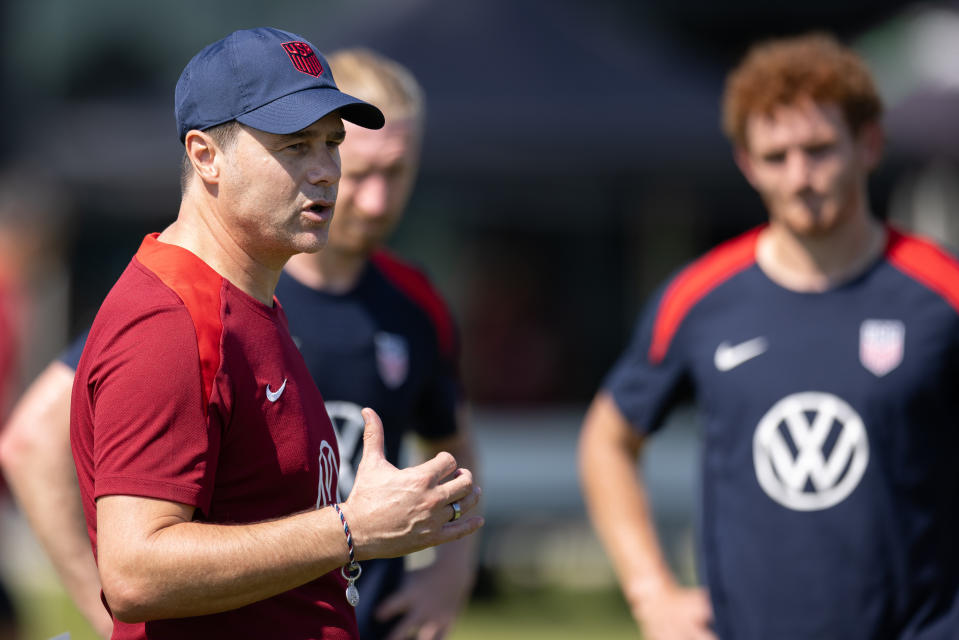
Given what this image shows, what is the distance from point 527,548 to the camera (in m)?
9.47

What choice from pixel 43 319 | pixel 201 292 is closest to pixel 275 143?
pixel 201 292

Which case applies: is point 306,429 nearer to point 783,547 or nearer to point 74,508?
point 74,508

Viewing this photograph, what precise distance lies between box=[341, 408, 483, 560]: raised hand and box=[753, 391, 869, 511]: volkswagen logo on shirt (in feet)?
5.19

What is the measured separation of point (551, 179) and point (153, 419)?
7.47 meters

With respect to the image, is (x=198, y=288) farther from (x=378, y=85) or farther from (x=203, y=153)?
(x=378, y=85)

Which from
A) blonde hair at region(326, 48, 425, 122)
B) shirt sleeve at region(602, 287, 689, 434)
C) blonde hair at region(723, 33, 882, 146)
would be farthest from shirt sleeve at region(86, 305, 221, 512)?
blonde hair at region(723, 33, 882, 146)

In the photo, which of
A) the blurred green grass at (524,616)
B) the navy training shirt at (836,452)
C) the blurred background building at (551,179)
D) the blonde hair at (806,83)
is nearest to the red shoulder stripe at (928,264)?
the navy training shirt at (836,452)

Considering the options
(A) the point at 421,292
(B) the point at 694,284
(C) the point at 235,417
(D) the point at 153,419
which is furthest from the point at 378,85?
(D) the point at 153,419

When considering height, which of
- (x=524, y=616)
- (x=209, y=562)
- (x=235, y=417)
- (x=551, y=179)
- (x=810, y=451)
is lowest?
(x=524, y=616)

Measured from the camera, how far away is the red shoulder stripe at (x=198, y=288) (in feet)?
8.05

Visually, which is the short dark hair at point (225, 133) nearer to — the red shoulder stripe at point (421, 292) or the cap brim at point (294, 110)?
the cap brim at point (294, 110)

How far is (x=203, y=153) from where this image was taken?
2621mm

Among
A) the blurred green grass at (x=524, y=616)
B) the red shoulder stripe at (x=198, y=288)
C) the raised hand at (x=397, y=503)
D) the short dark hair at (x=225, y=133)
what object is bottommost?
the blurred green grass at (x=524, y=616)

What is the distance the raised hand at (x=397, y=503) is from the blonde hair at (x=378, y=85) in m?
1.70
